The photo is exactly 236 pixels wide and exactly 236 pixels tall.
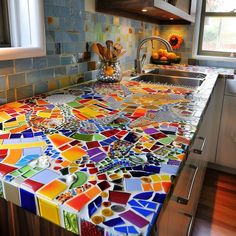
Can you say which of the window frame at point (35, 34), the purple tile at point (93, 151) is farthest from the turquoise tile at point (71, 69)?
the purple tile at point (93, 151)

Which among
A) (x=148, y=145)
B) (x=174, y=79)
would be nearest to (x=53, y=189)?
(x=148, y=145)

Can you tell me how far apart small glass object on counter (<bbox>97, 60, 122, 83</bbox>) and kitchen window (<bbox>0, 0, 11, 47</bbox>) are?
57 cm

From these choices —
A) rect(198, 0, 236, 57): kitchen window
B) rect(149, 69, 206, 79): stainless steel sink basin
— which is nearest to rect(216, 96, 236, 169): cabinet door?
rect(149, 69, 206, 79): stainless steel sink basin

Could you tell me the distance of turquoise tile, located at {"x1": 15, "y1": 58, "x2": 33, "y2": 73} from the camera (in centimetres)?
107

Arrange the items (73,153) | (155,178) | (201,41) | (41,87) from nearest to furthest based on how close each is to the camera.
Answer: (155,178) < (73,153) < (41,87) < (201,41)

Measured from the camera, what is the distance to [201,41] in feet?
9.04

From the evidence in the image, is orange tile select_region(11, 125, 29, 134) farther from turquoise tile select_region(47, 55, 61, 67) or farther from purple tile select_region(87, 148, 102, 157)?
turquoise tile select_region(47, 55, 61, 67)

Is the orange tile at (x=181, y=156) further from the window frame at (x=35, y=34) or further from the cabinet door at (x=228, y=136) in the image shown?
the cabinet door at (x=228, y=136)

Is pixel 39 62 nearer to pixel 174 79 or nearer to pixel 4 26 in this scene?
pixel 4 26

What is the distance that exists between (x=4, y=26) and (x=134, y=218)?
3.33ft

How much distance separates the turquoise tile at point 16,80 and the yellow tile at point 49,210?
2.37ft

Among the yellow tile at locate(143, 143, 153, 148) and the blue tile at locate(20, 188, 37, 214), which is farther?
the yellow tile at locate(143, 143, 153, 148)

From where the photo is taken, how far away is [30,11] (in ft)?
3.61

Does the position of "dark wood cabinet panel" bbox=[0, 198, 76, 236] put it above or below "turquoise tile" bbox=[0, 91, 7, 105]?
below
